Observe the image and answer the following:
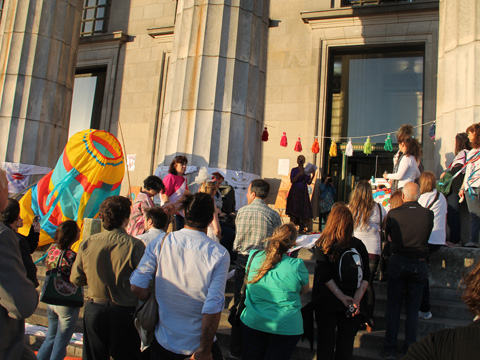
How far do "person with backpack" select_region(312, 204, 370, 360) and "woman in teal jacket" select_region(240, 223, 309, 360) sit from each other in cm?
35

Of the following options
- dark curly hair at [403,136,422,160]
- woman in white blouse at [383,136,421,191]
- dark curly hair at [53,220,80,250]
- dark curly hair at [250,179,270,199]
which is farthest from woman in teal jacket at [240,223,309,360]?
dark curly hair at [403,136,422,160]

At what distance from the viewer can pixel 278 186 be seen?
12617 millimetres

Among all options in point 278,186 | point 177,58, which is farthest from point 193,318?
point 278,186

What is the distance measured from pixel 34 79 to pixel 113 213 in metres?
8.29

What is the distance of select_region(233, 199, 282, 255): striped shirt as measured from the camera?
15.7ft

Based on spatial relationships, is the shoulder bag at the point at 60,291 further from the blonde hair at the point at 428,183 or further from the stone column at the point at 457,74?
the stone column at the point at 457,74

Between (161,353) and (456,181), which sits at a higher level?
(456,181)

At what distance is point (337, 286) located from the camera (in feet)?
13.2

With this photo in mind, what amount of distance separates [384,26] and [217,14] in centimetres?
628

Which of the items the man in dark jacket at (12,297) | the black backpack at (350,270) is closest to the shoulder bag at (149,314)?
the man in dark jacket at (12,297)

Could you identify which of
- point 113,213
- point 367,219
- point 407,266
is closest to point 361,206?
point 367,219

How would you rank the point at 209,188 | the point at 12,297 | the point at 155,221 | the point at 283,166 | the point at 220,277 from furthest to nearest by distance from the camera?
the point at 283,166
the point at 209,188
the point at 155,221
the point at 220,277
the point at 12,297

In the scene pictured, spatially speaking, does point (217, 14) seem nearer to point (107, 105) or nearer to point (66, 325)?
point (66, 325)

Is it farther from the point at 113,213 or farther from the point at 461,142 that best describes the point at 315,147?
the point at 113,213
